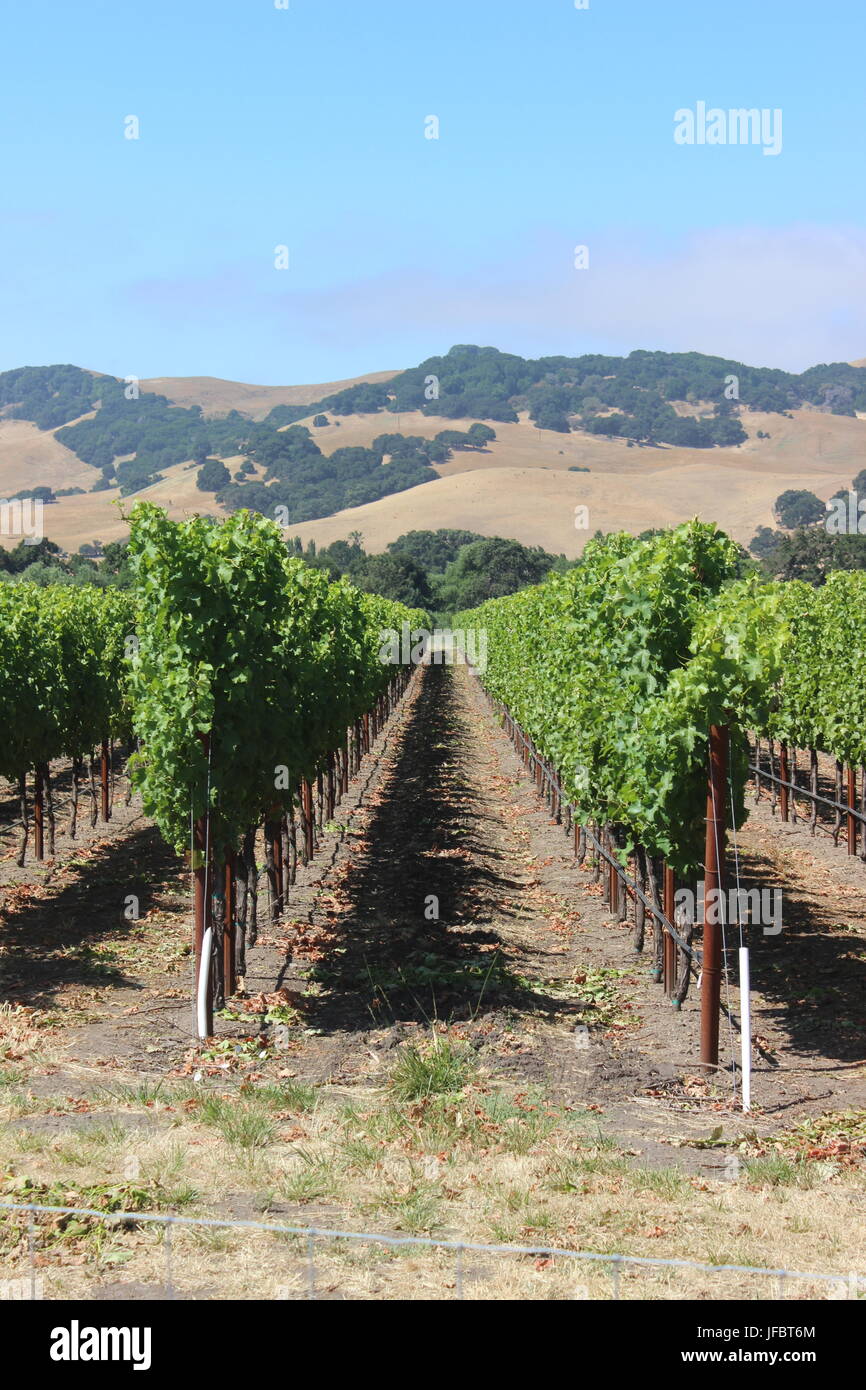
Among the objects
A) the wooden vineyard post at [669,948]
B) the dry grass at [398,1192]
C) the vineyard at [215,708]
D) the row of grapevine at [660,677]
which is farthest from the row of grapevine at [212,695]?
the wooden vineyard post at [669,948]

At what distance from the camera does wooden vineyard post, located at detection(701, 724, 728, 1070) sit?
10484 mm

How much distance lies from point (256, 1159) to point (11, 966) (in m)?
6.84

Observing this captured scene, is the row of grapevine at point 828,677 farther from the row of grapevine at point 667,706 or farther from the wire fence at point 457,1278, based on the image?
the wire fence at point 457,1278

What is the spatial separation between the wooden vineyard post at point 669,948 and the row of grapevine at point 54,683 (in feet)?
29.2

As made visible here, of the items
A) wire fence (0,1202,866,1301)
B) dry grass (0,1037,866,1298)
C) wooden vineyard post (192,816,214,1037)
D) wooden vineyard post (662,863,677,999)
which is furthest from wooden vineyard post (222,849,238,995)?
wire fence (0,1202,866,1301)

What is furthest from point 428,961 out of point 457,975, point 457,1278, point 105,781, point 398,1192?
point 105,781

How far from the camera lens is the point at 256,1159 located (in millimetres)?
8500

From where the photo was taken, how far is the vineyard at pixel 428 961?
8117mm

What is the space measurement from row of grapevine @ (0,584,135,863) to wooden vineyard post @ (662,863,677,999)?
8.90 m

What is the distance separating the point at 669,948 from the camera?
12789mm

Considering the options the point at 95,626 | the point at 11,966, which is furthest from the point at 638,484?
the point at 11,966

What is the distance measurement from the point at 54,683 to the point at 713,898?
43.6ft

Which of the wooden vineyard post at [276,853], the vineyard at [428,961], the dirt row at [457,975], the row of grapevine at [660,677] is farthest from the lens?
the wooden vineyard post at [276,853]

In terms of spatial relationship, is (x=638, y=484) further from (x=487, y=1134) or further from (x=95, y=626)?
(x=487, y=1134)
